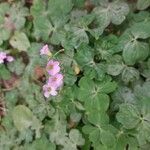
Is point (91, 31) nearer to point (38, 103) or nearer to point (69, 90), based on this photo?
point (69, 90)

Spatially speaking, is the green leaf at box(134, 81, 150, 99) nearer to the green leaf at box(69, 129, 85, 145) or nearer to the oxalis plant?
the oxalis plant

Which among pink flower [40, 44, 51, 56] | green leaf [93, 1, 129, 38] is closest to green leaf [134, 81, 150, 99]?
green leaf [93, 1, 129, 38]

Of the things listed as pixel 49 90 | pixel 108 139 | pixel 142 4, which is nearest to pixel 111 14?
pixel 142 4

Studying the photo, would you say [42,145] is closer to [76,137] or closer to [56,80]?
[76,137]

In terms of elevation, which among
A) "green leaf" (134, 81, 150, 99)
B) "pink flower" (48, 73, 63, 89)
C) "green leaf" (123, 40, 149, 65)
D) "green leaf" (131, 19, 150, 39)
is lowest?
"green leaf" (134, 81, 150, 99)

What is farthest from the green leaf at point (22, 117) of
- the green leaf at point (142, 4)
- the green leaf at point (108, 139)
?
the green leaf at point (142, 4)

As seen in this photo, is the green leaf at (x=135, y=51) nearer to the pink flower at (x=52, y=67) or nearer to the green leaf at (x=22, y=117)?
the pink flower at (x=52, y=67)

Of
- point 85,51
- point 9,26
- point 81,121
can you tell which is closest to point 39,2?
point 9,26
